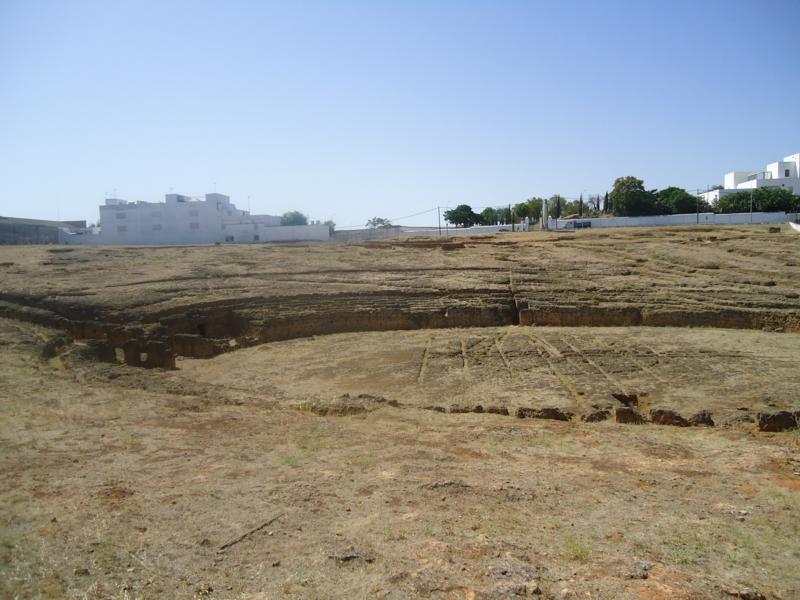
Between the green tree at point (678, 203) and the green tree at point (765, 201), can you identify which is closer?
the green tree at point (765, 201)

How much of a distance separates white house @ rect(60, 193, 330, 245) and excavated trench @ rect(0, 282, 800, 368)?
28.8m

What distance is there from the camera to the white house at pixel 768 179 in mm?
59438

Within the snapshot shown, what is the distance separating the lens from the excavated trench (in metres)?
17.2

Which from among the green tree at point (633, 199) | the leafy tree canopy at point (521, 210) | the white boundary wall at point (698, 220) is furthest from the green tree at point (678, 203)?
the leafy tree canopy at point (521, 210)

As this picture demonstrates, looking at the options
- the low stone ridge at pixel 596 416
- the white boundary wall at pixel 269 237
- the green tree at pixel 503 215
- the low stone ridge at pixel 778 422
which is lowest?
the low stone ridge at pixel 596 416

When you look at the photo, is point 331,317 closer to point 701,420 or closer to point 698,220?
point 701,420

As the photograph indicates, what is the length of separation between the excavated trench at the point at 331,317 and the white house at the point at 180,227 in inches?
1133

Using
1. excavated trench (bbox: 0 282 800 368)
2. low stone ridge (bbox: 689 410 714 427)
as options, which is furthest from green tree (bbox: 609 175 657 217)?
low stone ridge (bbox: 689 410 714 427)

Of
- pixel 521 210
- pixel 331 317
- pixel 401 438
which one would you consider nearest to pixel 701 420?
pixel 401 438

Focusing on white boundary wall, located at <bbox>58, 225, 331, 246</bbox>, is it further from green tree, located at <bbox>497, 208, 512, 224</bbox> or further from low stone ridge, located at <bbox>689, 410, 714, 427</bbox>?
low stone ridge, located at <bbox>689, 410, 714, 427</bbox>

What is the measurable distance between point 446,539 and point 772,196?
166ft

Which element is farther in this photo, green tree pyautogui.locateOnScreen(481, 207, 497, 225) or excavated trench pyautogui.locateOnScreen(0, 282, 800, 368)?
green tree pyautogui.locateOnScreen(481, 207, 497, 225)

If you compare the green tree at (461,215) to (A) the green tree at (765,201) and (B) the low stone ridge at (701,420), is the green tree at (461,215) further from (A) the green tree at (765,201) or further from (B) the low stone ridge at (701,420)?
(B) the low stone ridge at (701,420)

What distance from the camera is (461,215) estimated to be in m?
57.2
